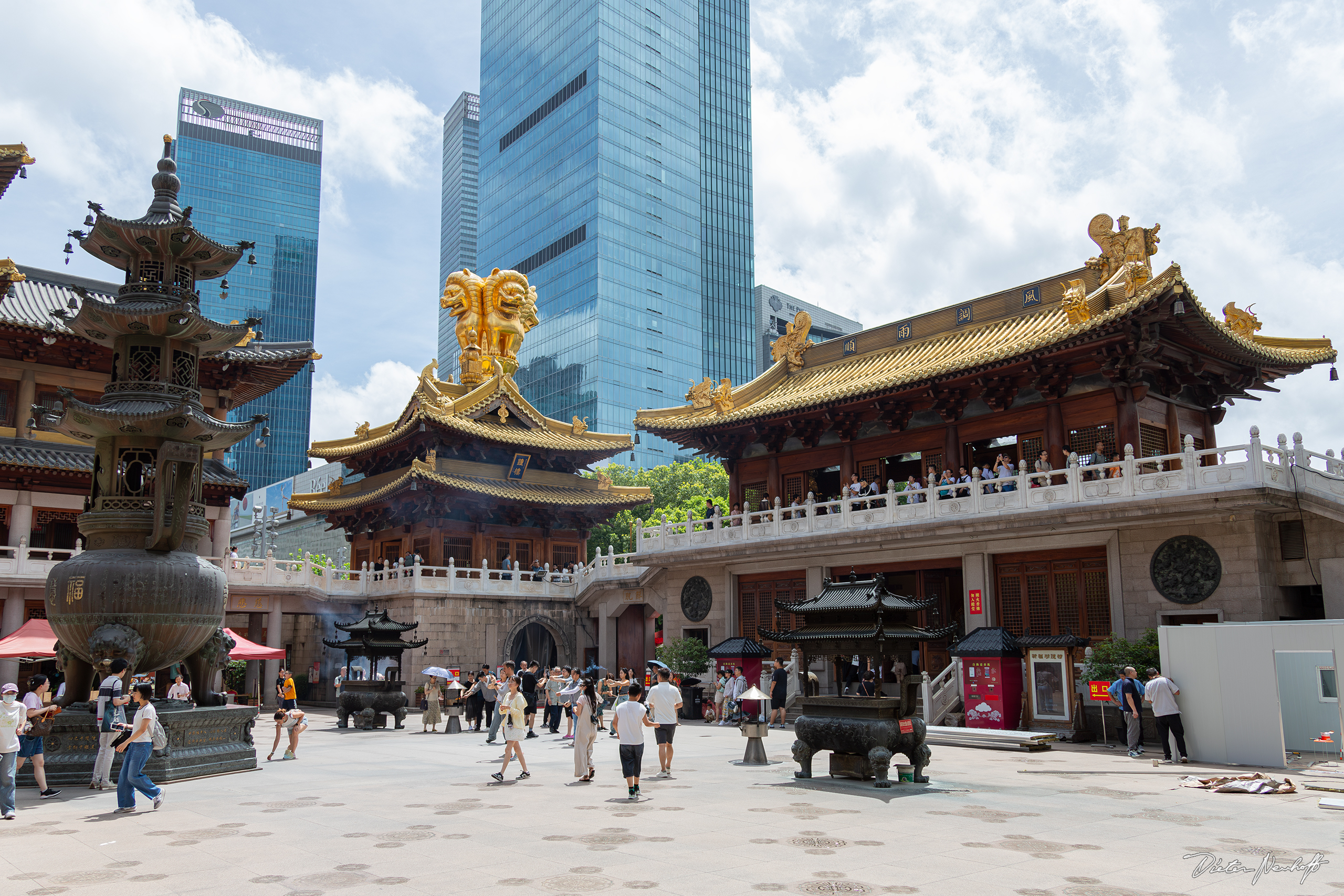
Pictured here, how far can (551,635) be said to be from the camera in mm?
40688

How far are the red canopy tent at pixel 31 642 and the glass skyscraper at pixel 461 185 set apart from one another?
163877 mm

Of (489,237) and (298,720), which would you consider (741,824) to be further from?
(489,237)

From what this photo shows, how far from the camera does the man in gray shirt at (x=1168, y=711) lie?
16438 mm

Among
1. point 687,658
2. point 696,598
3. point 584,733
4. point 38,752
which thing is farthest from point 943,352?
point 38,752

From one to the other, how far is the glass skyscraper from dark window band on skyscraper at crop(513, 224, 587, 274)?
7969cm

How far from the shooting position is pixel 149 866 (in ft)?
29.4

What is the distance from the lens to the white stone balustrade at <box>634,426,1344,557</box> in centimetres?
2017

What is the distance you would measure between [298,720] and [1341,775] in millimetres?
17428

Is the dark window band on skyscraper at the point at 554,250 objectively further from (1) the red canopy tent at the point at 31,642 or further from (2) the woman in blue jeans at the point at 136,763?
(2) the woman in blue jeans at the point at 136,763

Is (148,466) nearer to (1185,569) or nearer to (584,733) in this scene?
(584,733)

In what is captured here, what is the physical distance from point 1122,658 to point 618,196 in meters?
86.7

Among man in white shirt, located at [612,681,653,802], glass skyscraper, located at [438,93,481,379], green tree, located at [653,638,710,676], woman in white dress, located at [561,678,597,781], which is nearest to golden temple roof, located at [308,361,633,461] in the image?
green tree, located at [653,638,710,676]

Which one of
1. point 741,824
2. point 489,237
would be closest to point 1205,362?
point 741,824

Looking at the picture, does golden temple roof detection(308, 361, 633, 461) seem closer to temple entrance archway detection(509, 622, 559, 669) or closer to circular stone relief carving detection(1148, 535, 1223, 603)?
temple entrance archway detection(509, 622, 559, 669)
